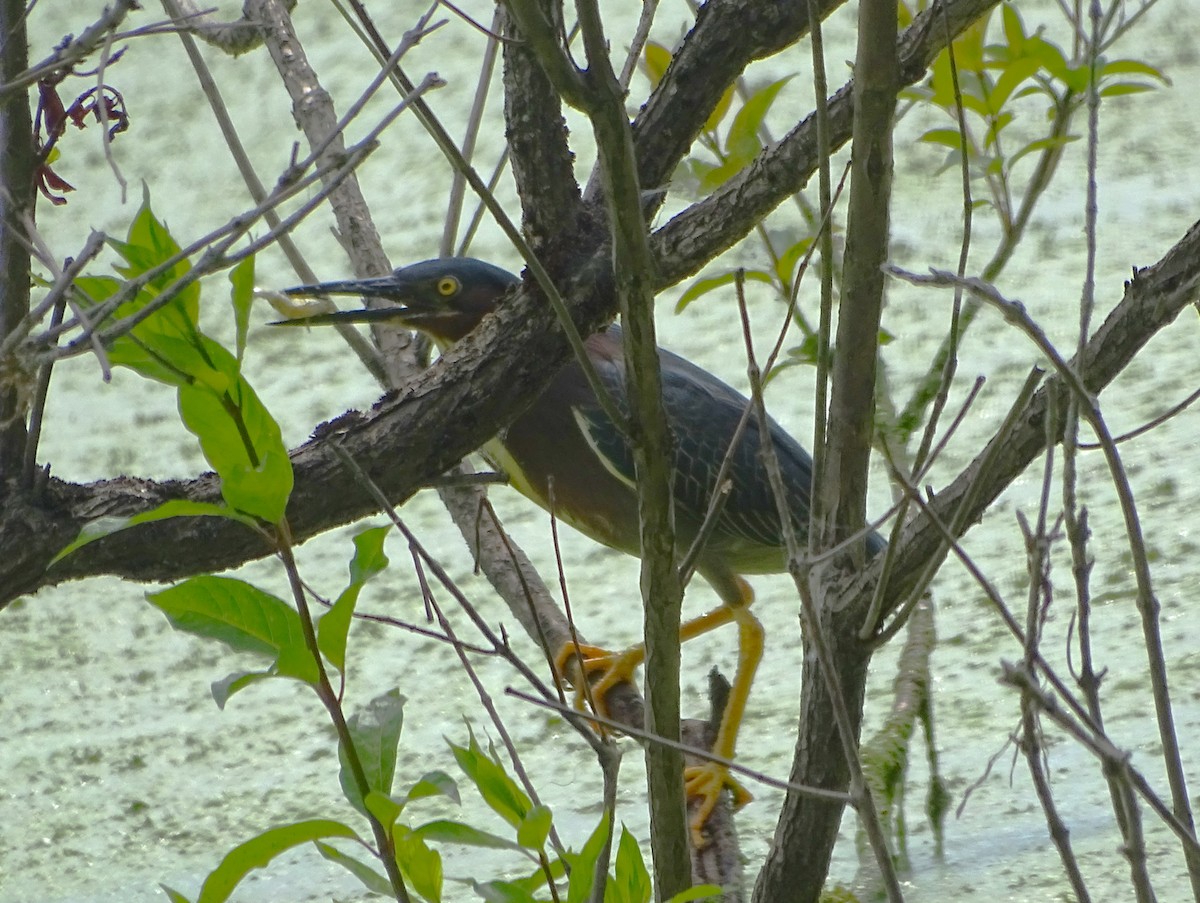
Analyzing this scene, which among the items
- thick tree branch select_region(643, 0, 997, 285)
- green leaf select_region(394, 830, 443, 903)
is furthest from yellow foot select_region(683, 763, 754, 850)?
green leaf select_region(394, 830, 443, 903)

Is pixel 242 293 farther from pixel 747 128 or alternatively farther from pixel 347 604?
pixel 747 128

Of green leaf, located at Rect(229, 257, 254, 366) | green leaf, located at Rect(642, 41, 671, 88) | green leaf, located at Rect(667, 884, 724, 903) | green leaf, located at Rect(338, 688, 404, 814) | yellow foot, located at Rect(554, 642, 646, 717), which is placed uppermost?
green leaf, located at Rect(642, 41, 671, 88)

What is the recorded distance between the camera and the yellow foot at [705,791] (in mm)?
1025

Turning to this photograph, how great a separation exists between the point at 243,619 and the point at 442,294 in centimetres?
75

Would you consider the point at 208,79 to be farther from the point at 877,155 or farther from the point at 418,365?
the point at 877,155

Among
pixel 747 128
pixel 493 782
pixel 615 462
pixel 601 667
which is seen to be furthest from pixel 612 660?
pixel 493 782

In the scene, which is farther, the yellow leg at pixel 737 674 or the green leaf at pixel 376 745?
the yellow leg at pixel 737 674

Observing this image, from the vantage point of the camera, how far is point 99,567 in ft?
2.86

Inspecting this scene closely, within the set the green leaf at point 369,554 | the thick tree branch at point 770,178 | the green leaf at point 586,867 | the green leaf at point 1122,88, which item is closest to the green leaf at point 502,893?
the green leaf at point 586,867

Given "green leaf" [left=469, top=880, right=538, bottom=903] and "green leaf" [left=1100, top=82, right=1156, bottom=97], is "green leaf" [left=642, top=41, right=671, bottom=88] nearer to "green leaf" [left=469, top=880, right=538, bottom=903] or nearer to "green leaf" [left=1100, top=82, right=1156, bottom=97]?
"green leaf" [left=1100, top=82, right=1156, bottom=97]

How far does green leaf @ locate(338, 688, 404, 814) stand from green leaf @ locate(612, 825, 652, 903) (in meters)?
0.10

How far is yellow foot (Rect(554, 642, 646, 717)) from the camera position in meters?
1.14

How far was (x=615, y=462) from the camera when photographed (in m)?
1.24

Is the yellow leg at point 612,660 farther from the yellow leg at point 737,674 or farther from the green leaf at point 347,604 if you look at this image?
the green leaf at point 347,604
